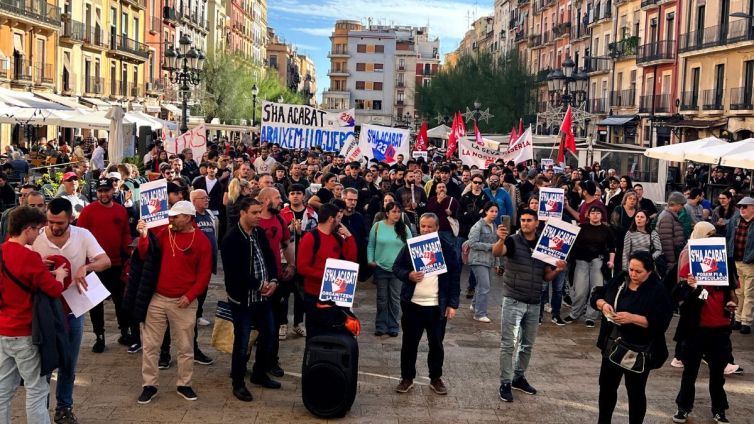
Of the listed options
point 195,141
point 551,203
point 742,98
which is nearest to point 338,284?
point 551,203

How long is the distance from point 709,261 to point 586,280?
3762 mm

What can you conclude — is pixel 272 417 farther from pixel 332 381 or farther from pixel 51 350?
pixel 51 350

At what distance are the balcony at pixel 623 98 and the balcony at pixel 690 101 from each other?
6634 mm

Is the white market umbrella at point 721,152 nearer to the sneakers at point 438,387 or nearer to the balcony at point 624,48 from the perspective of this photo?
the sneakers at point 438,387

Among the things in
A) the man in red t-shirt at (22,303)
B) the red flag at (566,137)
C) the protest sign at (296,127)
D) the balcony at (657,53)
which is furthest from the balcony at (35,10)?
the man in red t-shirt at (22,303)

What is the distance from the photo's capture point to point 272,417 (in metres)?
7.25

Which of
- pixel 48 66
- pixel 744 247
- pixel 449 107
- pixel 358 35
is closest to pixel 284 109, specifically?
pixel 744 247

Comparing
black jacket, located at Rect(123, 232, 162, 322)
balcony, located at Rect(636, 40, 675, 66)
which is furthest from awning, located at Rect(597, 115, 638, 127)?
black jacket, located at Rect(123, 232, 162, 322)

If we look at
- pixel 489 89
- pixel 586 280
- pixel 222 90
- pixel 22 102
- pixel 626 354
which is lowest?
pixel 586 280

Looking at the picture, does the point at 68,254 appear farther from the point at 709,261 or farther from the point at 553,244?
the point at 709,261

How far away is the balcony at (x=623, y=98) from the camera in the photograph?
49.1 metres

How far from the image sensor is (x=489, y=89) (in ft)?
184

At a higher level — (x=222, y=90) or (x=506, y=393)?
(x=222, y=90)

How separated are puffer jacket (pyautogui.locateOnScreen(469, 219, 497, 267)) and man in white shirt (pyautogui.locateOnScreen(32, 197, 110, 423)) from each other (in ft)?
18.0
